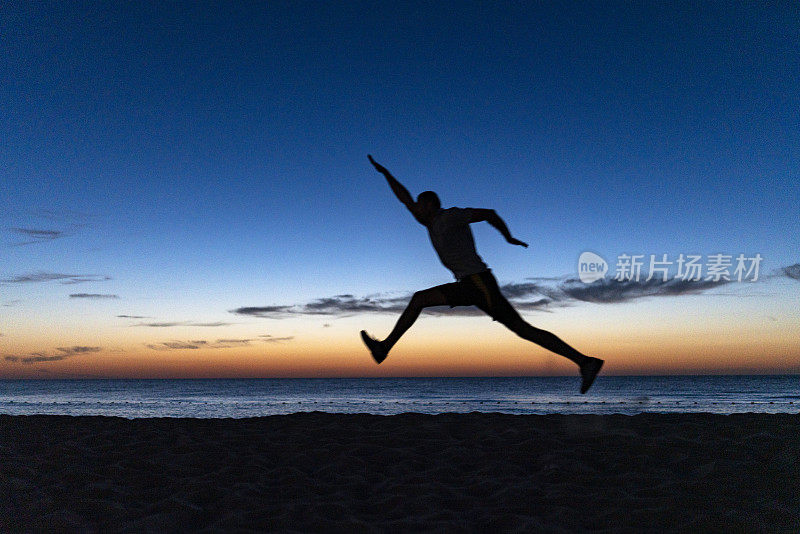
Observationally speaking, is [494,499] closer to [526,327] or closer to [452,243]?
[526,327]

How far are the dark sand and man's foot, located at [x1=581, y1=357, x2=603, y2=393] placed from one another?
0.94m

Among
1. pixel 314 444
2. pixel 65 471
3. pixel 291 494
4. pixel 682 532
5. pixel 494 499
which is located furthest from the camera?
pixel 314 444

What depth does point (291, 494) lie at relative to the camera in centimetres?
516

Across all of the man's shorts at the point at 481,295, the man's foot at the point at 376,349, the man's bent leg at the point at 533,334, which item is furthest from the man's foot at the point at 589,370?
the man's foot at the point at 376,349

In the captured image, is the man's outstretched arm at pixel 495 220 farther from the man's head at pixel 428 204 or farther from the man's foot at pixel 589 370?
the man's foot at pixel 589 370

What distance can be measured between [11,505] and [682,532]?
558 centimetres

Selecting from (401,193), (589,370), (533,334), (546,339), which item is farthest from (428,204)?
(589,370)

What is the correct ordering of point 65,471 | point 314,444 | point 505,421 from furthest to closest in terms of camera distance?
point 505,421, point 314,444, point 65,471

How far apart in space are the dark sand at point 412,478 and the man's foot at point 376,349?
122cm

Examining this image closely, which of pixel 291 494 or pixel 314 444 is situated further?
pixel 314 444

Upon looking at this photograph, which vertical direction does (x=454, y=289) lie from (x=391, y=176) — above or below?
below

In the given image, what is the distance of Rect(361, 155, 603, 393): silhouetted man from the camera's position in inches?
194

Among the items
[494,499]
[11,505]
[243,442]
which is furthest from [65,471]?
[494,499]

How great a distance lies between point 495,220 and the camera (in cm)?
502
